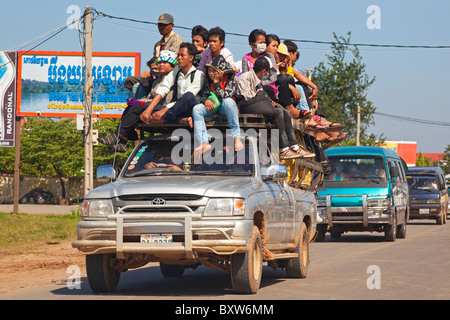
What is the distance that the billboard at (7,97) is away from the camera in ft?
126

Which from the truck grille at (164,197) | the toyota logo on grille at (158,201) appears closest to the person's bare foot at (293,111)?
the truck grille at (164,197)

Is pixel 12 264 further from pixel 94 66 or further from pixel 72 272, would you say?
pixel 94 66

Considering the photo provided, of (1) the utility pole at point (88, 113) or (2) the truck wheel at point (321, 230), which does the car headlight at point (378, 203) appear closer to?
(2) the truck wheel at point (321, 230)

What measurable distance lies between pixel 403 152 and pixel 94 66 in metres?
93.2

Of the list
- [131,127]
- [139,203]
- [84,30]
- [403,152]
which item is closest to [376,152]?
[84,30]

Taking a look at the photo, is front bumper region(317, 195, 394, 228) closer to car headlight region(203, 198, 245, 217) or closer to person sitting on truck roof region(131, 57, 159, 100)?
person sitting on truck roof region(131, 57, 159, 100)

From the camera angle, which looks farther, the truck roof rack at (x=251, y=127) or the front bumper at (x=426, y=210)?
the front bumper at (x=426, y=210)

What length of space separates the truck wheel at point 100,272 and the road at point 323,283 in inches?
6.0

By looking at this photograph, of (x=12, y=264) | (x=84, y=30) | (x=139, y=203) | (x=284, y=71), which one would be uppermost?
(x=84, y=30)

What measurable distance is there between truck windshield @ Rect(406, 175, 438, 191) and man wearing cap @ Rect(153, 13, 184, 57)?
21.2 metres

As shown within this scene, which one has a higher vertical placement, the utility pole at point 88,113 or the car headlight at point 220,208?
the utility pole at point 88,113

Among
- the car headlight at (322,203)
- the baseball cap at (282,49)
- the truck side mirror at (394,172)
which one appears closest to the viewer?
the baseball cap at (282,49)

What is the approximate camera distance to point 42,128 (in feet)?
196

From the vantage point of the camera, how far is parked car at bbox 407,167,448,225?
31391mm
